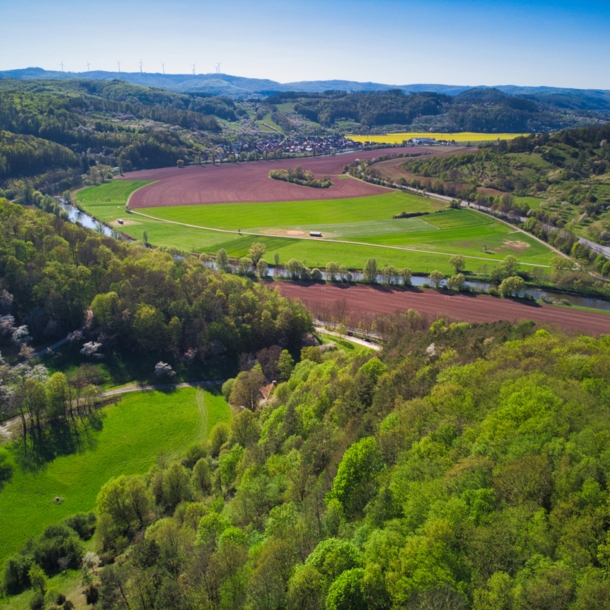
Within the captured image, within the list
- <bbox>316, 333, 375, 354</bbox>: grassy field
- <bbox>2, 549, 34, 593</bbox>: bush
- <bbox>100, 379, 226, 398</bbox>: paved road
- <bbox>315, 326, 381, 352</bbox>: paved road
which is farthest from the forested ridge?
<bbox>2, 549, 34, 593</bbox>: bush

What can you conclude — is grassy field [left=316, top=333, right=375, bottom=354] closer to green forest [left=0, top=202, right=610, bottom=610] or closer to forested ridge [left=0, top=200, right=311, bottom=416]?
forested ridge [left=0, top=200, right=311, bottom=416]

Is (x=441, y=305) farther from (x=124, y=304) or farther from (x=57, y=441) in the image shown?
(x=57, y=441)

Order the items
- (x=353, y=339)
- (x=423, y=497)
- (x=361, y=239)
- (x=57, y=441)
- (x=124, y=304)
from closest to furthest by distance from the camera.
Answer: (x=423, y=497)
(x=57, y=441)
(x=124, y=304)
(x=353, y=339)
(x=361, y=239)

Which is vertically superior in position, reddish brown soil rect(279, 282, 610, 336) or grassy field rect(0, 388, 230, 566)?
reddish brown soil rect(279, 282, 610, 336)

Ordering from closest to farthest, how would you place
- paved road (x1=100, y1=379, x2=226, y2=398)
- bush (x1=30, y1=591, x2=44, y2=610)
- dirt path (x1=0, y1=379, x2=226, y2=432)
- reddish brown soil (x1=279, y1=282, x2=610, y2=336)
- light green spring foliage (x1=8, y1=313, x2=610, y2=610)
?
light green spring foliage (x1=8, y1=313, x2=610, y2=610) → bush (x1=30, y1=591, x2=44, y2=610) → dirt path (x1=0, y1=379, x2=226, y2=432) → paved road (x1=100, y1=379, x2=226, y2=398) → reddish brown soil (x1=279, y1=282, x2=610, y2=336)

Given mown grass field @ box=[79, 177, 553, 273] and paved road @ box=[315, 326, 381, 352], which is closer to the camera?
paved road @ box=[315, 326, 381, 352]

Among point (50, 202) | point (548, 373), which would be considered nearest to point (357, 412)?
point (548, 373)

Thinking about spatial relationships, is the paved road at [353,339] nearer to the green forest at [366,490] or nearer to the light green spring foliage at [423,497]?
the green forest at [366,490]

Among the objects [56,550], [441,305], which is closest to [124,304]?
[56,550]
